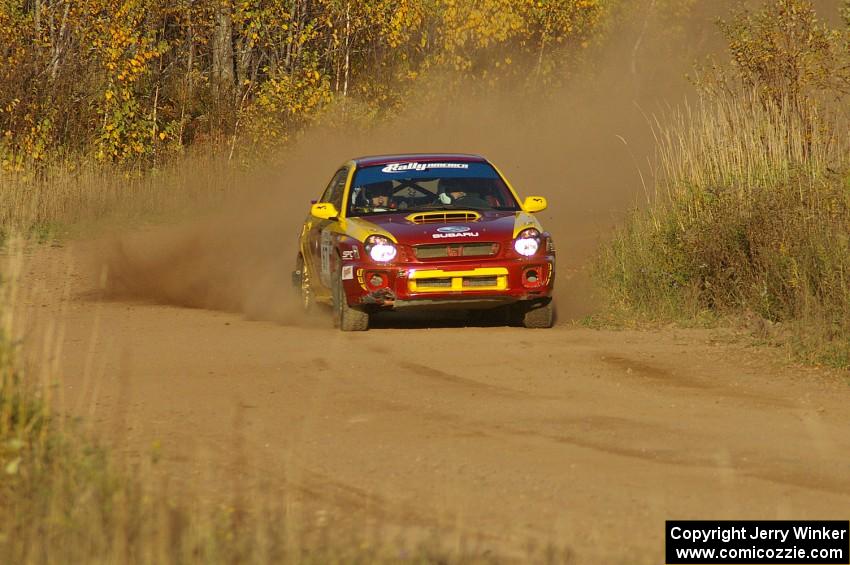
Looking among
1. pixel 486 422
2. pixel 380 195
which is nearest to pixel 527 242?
pixel 380 195

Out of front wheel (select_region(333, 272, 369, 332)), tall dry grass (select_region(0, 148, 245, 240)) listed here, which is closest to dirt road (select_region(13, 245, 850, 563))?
front wheel (select_region(333, 272, 369, 332))

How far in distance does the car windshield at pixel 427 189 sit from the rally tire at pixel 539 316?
1.01 m

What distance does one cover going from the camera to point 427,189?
14273 millimetres

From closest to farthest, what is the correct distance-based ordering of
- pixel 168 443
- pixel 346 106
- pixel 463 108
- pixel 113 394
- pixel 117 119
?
pixel 168 443 → pixel 113 394 → pixel 117 119 → pixel 346 106 → pixel 463 108

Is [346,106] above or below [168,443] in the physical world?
above

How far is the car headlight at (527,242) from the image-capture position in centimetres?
1329

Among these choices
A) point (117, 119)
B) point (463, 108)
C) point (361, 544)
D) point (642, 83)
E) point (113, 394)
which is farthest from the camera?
point (642, 83)

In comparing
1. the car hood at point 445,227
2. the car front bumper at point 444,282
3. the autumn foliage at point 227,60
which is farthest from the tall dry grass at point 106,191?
the car front bumper at point 444,282

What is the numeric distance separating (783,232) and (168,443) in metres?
7.21

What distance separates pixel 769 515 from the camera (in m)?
6.75

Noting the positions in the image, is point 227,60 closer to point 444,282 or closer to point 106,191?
point 106,191

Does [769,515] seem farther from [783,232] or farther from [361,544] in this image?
[783,232]


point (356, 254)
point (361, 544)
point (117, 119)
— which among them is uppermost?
point (117, 119)

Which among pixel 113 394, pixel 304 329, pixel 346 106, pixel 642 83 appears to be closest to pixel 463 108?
pixel 346 106
